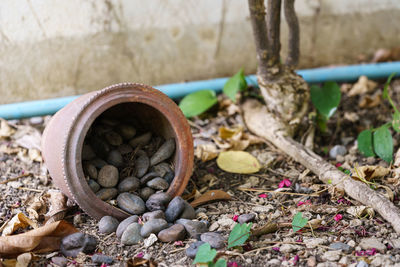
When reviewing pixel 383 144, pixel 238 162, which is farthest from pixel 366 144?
pixel 238 162

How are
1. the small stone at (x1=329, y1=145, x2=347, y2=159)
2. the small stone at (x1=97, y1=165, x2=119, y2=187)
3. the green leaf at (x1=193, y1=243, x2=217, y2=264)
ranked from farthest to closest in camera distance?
the small stone at (x1=329, y1=145, x2=347, y2=159) → the small stone at (x1=97, y1=165, x2=119, y2=187) → the green leaf at (x1=193, y1=243, x2=217, y2=264)

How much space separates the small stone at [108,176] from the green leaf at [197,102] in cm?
78

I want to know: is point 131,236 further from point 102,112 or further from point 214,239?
point 102,112

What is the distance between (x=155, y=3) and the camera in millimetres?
2762

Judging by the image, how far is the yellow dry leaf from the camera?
227cm

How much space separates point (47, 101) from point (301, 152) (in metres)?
1.44

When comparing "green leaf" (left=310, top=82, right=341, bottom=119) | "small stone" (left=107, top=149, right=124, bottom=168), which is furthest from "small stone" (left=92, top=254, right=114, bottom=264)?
"green leaf" (left=310, top=82, right=341, bottom=119)

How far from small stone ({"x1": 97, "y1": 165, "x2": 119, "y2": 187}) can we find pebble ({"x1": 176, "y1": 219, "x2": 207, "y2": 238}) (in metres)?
0.37

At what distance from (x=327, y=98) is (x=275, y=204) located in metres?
0.81

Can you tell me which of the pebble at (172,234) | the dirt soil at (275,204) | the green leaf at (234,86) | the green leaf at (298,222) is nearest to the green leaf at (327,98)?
the dirt soil at (275,204)

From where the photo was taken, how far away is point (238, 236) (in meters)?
1.62

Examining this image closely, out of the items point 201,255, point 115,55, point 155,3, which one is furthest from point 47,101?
point 201,255

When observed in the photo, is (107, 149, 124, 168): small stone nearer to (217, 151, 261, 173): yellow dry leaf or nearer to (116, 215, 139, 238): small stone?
(116, 215, 139, 238): small stone

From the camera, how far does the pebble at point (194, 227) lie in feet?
5.68
